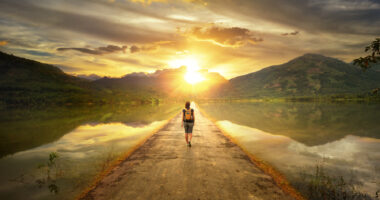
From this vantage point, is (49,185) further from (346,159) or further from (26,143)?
(346,159)

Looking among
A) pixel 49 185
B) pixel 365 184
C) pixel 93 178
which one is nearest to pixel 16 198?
pixel 49 185

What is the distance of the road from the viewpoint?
7238 millimetres

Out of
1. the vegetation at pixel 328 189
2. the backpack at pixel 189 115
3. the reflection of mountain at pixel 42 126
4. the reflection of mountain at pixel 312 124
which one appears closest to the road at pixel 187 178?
the vegetation at pixel 328 189

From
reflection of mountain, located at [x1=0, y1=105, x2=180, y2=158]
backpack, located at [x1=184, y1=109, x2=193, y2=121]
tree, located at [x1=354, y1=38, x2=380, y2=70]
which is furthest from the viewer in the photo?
reflection of mountain, located at [x1=0, y1=105, x2=180, y2=158]

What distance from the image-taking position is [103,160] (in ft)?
43.3

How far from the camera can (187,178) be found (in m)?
8.68

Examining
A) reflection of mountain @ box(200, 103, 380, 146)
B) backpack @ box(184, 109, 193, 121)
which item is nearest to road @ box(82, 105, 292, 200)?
backpack @ box(184, 109, 193, 121)

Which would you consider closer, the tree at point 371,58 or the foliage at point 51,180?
the tree at point 371,58

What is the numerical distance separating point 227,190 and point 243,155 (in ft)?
18.6

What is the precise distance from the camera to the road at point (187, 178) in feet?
23.7

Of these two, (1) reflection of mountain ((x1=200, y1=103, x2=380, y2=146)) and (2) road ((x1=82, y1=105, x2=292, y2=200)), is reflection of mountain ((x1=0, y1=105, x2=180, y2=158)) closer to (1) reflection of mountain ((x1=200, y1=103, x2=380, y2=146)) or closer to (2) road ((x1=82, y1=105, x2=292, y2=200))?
(2) road ((x1=82, y1=105, x2=292, y2=200))

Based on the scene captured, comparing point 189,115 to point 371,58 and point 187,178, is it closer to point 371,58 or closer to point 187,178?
point 187,178

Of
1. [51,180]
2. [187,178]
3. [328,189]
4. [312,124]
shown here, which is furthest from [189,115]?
[312,124]

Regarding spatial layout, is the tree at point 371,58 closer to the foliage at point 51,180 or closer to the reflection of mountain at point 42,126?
the foliage at point 51,180
